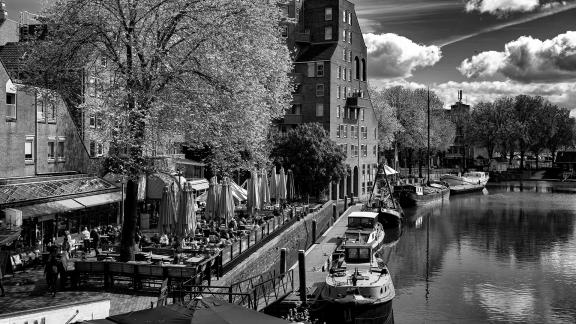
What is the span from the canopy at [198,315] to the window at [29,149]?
23.9m

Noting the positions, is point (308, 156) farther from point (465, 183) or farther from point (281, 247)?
point (465, 183)

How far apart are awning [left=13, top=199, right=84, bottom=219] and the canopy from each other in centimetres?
1819

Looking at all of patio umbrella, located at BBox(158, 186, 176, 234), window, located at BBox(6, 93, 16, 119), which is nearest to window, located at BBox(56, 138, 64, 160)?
window, located at BBox(6, 93, 16, 119)

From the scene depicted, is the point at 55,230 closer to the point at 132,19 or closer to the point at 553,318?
the point at 132,19

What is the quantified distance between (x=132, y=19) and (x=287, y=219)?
23946 mm

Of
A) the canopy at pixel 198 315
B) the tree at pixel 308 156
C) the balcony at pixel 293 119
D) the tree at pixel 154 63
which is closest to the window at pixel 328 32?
the balcony at pixel 293 119

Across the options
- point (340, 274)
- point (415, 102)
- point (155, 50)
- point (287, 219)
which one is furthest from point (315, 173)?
point (415, 102)

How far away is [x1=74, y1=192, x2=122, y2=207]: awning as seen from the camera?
35000mm

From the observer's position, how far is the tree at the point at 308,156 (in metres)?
64.9

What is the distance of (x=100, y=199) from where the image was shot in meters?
36.8

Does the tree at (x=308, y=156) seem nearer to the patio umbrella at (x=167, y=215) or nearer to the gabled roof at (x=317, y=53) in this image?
the gabled roof at (x=317, y=53)

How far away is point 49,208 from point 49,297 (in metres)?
9.68

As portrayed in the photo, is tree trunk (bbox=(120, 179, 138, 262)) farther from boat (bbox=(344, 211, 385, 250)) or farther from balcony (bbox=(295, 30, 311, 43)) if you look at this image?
balcony (bbox=(295, 30, 311, 43))

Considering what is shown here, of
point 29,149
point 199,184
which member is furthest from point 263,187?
point 29,149
